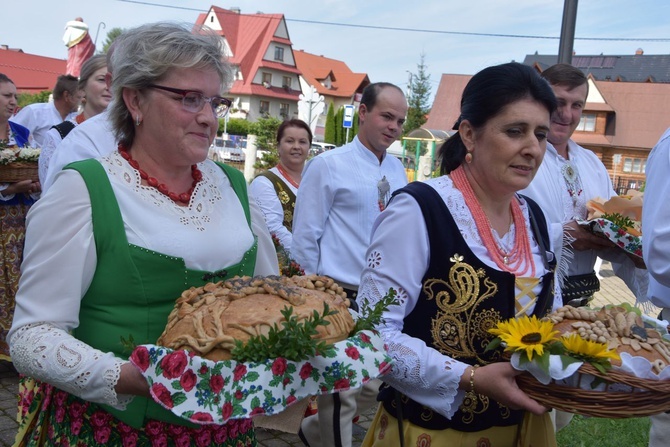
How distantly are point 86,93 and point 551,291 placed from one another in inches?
152

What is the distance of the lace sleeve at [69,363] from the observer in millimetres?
1910

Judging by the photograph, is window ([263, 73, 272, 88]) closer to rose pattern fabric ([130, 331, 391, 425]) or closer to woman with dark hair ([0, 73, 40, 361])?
woman with dark hair ([0, 73, 40, 361])

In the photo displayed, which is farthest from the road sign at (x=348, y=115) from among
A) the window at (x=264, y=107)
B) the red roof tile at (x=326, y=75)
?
the red roof tile at (x=326, y=75)

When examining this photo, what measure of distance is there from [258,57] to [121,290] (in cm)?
5809

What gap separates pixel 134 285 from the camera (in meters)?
2.10

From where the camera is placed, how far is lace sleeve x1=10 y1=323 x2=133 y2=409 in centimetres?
191

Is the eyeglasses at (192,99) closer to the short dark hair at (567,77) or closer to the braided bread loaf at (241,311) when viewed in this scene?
the braided bread loaf at (241,311)

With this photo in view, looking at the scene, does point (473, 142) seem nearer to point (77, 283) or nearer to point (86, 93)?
point (77, 283)

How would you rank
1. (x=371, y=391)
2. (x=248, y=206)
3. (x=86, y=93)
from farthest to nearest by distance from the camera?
(x=86, y=93) < (x=371, y=391) < (x=248, y=206)

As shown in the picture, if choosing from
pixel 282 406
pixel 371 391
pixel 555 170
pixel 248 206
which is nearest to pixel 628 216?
pixel 555 170

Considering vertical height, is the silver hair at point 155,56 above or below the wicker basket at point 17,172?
above

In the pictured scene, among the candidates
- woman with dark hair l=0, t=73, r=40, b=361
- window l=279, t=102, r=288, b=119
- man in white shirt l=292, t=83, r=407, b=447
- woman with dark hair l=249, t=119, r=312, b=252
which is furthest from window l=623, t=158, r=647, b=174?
woman with dark hair l=0, t=73, r=40, b=361

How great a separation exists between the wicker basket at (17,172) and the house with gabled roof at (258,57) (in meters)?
51.9

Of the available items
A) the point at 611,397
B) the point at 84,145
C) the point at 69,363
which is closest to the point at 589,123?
the point at 84,145
